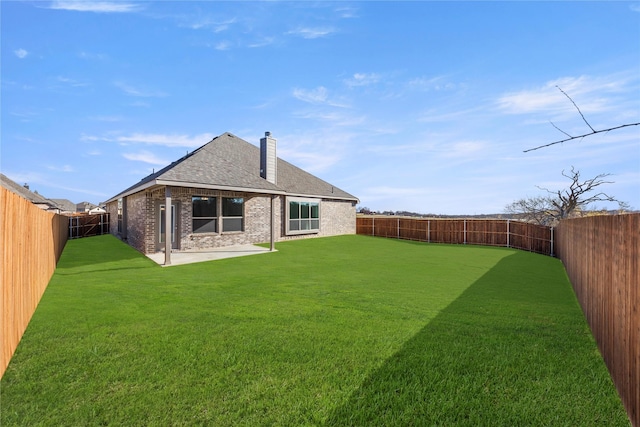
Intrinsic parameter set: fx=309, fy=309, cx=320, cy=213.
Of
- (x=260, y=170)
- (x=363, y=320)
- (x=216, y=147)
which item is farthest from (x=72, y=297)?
(x=216, y=147)

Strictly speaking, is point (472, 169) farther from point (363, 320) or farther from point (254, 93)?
point (363, 320)

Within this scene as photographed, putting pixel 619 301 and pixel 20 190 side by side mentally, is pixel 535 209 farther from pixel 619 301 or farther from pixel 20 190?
pixel 20 190

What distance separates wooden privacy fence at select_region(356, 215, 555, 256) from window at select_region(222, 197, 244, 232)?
466 inches

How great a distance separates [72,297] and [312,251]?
946 cm

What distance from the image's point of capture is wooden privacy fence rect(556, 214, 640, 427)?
262cm

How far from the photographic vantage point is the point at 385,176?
75.3ft

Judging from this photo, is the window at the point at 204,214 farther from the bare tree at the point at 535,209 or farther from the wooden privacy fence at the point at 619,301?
the bare tree at the point at 535,209

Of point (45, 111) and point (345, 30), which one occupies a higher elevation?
point (345, 30)

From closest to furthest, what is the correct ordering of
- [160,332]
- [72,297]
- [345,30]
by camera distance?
1. [160,332]
2. [72,297]
3. [345,30]

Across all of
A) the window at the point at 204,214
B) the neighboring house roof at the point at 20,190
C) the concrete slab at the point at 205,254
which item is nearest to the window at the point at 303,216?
the concrete slab at the point at 205,254

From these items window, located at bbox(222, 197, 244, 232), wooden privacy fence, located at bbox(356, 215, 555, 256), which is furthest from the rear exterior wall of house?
wooden privacy fence, located at bbox(356, 215, 555, 256)

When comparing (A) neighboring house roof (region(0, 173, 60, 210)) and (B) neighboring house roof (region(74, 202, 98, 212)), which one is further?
(B) neighboring house roof (region(74, 202, 98, 212))

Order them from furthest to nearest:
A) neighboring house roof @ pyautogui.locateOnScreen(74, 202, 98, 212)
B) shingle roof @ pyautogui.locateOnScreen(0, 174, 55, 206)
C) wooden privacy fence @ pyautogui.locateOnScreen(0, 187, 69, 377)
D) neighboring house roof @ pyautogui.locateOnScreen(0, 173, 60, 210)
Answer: neighboring house roof @ pyautogui.locateOnScreen(74, 202, 98, 212) < neighboring house roof @ pyautogui.locateOnScreen(0, 173, 60, 210) < shingle roof @ pyautogui.locateOnScreen(0, 174, 55, 206) < wooden privacy fence @ pyautogui.locateOnScreen(0, 187, 69, 377)

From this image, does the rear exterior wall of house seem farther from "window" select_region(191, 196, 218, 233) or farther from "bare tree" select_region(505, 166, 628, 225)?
"bare tree" select_region(505, 166, 628, 225)
